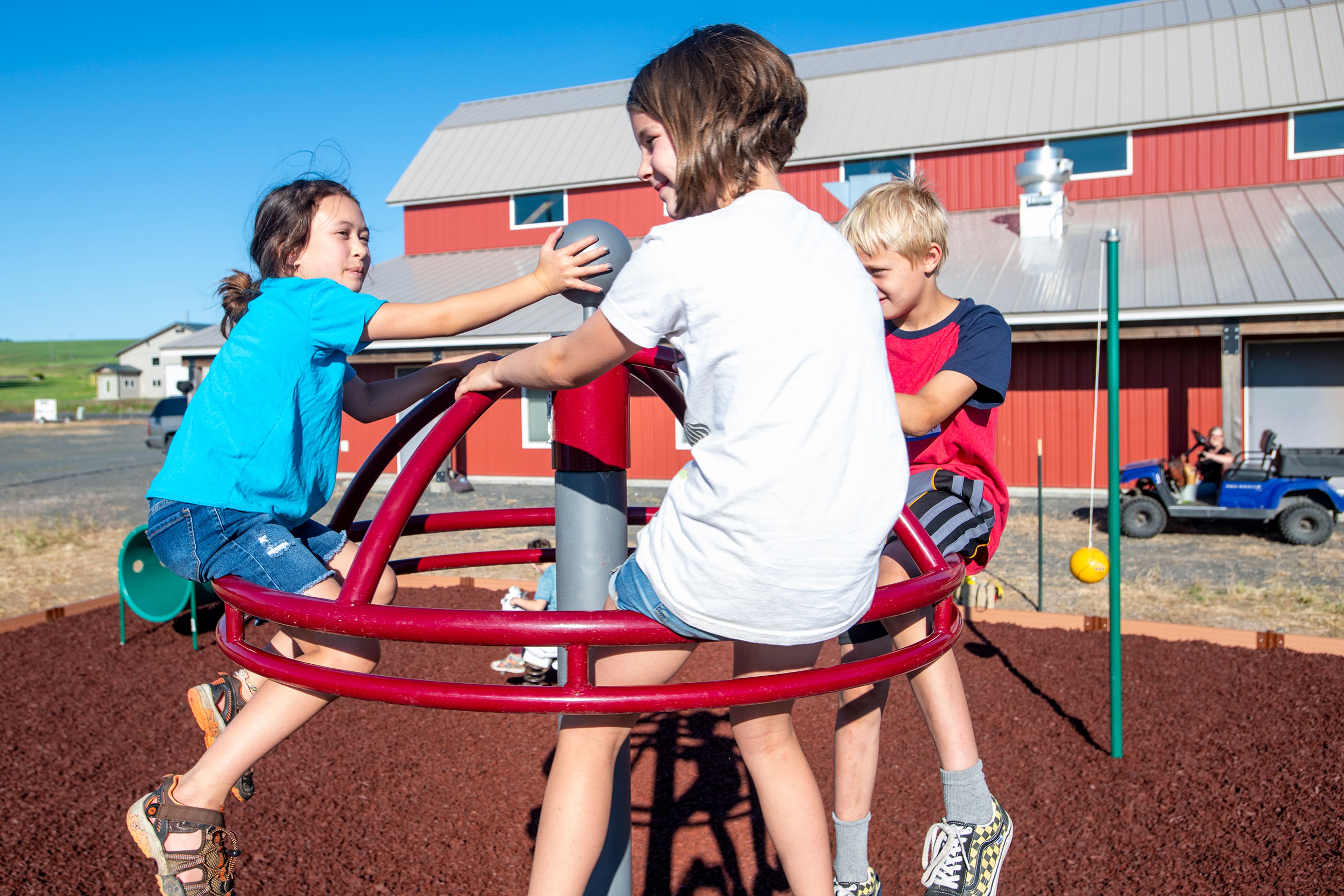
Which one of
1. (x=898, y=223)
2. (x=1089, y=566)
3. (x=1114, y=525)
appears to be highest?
(x=898, y=223)

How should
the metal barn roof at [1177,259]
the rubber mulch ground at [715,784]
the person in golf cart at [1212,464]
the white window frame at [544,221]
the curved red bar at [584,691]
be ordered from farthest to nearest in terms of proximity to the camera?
1. the white window frame at [544,221]
2. the metal barn roof at [1177,259]
3. the person in golf cart at [1212,464]
4. the rubber mulch ground at [715,784]
5. the curved red bar at [584,691]

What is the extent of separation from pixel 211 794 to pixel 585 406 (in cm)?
94

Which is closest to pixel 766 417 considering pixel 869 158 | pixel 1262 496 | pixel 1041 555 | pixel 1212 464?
pixel 1041 555

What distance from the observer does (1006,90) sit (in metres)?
14.7

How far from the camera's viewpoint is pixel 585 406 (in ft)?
5.54

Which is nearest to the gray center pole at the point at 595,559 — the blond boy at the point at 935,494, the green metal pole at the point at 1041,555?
the blond boy at the point at 935,494

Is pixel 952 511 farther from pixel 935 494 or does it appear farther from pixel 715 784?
pixel 715 784

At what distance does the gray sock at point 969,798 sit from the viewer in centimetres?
200

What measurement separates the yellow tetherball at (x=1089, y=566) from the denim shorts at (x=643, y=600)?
631 centimetres

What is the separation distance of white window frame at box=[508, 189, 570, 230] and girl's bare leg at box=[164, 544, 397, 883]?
15329mm

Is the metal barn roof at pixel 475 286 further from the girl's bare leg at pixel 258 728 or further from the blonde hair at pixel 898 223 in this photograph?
the girl's bare leg at pixel 258 728

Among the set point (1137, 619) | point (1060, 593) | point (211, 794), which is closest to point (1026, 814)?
point (211, 794)

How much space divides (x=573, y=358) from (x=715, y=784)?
286cm

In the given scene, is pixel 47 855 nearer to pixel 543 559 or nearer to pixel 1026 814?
pixel 543 559
